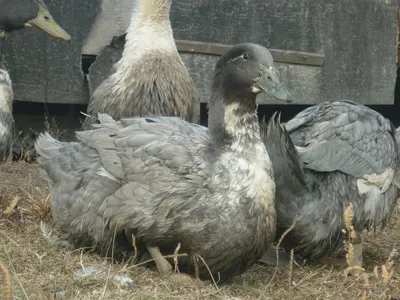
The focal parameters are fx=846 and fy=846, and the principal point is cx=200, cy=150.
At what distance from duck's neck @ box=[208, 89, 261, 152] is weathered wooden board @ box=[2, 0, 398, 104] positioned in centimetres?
263

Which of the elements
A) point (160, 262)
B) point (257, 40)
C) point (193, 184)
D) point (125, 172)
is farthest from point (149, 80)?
point (257, 40)

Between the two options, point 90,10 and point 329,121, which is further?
point 90,10

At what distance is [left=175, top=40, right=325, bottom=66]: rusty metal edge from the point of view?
7000mm

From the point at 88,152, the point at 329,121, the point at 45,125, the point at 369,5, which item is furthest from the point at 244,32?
the point at 88,152

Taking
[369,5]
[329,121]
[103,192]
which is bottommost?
[103,192]

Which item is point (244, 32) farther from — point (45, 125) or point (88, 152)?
point (88, 152)

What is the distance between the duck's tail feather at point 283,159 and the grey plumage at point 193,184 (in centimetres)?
32

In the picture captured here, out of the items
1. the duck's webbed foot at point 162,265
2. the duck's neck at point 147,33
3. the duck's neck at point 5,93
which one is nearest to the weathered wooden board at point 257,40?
the duck's neck at point 5,93

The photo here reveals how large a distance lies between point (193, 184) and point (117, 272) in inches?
22.2

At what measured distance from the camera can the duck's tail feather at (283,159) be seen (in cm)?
462

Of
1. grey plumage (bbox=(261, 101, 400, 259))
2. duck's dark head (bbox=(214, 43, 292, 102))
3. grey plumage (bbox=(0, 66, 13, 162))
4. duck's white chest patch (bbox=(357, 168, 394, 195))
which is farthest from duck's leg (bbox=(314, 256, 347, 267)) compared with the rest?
grey plumage (bbox=(0, 66, 13, 162))

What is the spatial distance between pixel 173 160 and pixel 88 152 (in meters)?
0.63

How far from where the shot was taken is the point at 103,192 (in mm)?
4383

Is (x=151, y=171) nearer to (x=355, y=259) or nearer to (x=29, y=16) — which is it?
(x=355, y=259)
